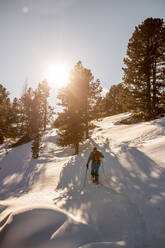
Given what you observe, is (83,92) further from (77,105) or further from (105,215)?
(105,215)

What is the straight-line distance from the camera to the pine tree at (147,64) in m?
17.2

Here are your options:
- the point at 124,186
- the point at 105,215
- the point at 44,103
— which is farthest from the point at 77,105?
the point at 44,103

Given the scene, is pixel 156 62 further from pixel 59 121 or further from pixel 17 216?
pixel 17 216

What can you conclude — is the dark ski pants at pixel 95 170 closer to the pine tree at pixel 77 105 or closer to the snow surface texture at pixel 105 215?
the snow surface texture at pixel 105 215

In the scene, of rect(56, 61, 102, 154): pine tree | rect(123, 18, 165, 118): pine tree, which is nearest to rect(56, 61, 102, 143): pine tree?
rect(56, 61, 102, 154): pine tree

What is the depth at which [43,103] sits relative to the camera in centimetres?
3666

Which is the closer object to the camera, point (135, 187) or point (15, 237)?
point (15, 237)

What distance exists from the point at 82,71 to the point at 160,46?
9.61 metres

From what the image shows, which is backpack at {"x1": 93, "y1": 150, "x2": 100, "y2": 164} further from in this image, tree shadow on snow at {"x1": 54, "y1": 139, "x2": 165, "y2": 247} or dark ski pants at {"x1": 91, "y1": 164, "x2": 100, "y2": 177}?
tree shadow on snow at {"x1": 54, "y1": 139, "x2": 165, "y2": 247}

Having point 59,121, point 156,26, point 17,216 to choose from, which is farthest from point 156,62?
point 17,216

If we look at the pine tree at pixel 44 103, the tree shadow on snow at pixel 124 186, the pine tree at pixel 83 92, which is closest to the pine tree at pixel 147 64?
the pine tree at pixel 83 92

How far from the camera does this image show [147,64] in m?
17.4

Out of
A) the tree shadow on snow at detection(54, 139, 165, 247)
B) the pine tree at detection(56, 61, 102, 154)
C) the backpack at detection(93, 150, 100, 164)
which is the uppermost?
the pine tree at detection(56, 61, 102, 154)

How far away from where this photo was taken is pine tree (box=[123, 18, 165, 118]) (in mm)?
17250
